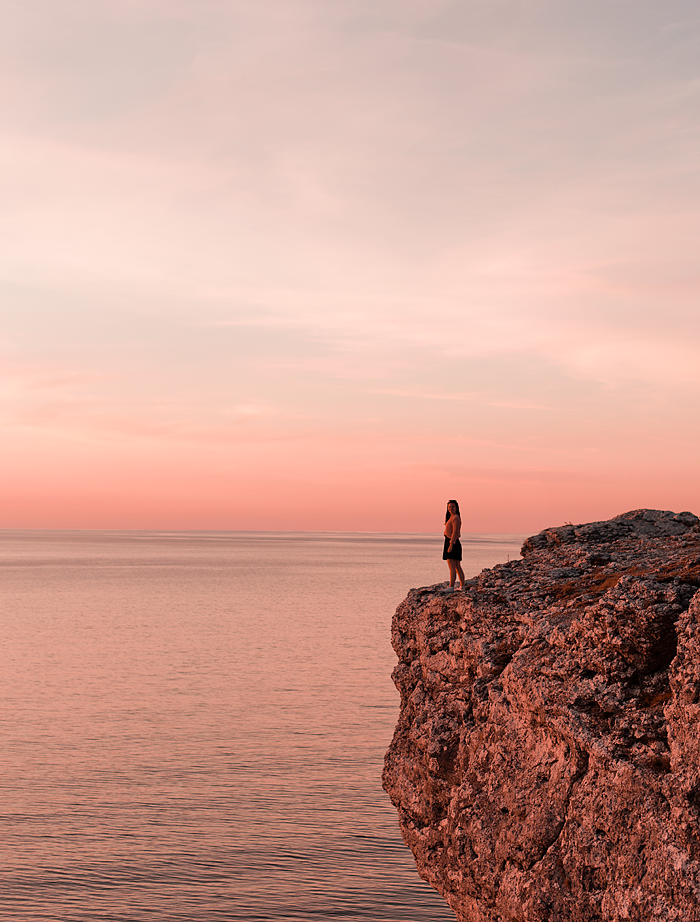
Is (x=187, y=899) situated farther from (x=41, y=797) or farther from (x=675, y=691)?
(x=675, y=691)

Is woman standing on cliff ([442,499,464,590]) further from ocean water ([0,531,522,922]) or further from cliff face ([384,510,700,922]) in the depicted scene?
ocean water ([0,531,522,922])

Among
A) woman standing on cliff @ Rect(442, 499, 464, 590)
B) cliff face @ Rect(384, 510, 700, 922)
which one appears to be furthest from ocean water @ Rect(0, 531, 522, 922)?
woman standing on cliff @ Rect(442, 499, 464, 590)

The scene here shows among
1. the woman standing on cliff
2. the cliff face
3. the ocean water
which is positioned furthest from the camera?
the ocean water

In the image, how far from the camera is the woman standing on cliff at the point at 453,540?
20406 mm

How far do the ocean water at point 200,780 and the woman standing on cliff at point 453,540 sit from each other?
10.2 m

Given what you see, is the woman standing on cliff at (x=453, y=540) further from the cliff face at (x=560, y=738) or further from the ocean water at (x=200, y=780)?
the ocean water at (x=200, y=780)

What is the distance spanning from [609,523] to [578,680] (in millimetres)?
8601

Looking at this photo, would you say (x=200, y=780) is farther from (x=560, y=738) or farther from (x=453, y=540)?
(x=560, y=738)

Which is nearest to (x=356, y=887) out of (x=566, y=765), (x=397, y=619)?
(x=397, y=619)

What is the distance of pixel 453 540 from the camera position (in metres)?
21.1

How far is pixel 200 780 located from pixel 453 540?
1867cm

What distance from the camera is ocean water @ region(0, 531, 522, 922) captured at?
940 inches

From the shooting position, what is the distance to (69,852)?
2652cm

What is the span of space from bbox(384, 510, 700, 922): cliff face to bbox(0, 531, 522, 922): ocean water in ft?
25.4
